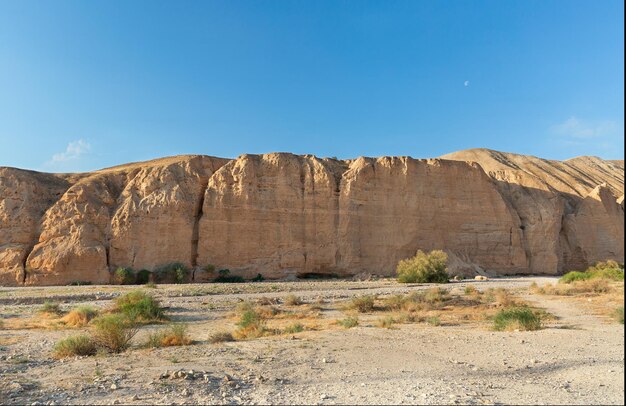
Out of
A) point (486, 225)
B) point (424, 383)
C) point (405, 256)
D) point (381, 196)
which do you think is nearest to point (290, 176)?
point (381, 196)

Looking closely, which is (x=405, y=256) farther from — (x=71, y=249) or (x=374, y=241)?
(x=71, y=249)

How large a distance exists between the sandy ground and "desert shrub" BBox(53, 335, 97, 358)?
1.12ft

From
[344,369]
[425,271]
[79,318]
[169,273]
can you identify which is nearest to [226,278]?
[169,273]

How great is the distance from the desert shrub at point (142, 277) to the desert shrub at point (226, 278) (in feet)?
18.0

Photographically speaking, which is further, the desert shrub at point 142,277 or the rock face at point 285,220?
the rock face at point 285,220

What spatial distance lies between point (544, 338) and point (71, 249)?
35340mm

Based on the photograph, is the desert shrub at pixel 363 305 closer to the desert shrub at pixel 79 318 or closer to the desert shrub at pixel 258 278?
the desert shrub at pixel 79 318

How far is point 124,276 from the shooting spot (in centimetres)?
3528

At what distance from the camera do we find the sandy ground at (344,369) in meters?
5.73

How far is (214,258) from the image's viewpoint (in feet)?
131

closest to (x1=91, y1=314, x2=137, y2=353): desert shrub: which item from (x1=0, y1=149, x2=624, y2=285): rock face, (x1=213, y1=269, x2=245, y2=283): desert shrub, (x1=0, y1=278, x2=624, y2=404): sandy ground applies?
(x1=0, y1=278, x2=624, y2=404): sandy ground

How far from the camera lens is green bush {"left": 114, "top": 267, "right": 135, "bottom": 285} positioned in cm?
3522

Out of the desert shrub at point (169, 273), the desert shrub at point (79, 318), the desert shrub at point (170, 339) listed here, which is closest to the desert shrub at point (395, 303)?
the desert shrub at point (170, 339)

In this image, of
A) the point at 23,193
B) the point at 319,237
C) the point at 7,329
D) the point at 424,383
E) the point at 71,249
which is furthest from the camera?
the point at 319,237
